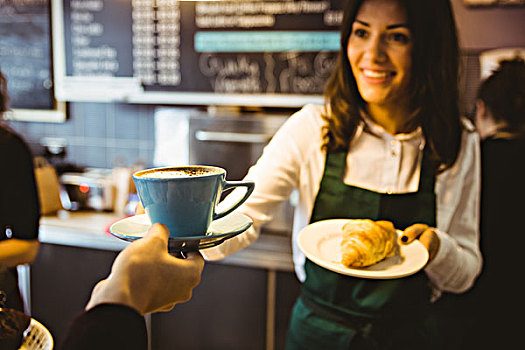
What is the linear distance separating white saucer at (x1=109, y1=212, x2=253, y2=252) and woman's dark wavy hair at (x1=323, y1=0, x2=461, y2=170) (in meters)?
0.70

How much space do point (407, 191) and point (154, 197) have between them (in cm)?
84

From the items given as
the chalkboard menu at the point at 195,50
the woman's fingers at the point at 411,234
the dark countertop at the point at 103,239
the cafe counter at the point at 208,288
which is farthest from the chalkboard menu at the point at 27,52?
the woman's fingers at the point at 411,234

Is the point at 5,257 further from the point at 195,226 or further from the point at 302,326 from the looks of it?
the point at 302,326

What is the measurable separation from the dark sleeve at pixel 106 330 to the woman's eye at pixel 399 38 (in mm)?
925

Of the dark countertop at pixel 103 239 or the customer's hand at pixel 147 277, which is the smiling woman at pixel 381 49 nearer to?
the customer's hand at pixel 147 277

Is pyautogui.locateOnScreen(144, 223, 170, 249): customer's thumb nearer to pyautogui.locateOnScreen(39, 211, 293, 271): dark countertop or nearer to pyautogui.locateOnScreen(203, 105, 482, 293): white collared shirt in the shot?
pyautogui.locateOnScreen(203, 105, 482, 293): white collared shirt

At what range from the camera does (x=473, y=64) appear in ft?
7.72

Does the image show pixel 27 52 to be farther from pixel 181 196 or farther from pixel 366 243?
pixel 181 196

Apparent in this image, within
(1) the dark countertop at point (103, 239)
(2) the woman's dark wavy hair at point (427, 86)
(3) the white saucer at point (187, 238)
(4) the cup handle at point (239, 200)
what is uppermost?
(2) the woman's dark wavy hair at point (427, 86)

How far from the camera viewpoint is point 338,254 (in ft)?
3.27

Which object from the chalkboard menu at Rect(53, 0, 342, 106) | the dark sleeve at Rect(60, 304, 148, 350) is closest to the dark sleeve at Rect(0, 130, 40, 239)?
the dark sleeve at Rect(60, 304, 148, 350)

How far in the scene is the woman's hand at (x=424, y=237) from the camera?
1.05 m

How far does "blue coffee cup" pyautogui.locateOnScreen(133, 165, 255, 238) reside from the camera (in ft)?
1.81

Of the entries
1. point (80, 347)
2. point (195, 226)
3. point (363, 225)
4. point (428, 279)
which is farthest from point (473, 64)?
point (80, 347)
